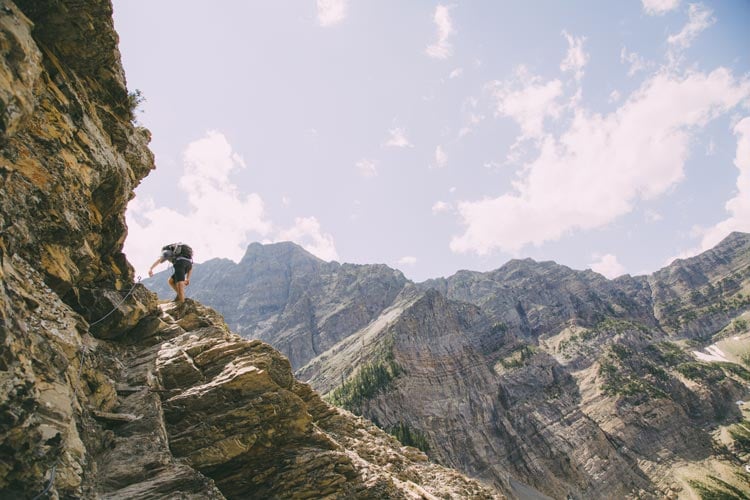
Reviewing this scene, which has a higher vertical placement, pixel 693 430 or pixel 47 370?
pixel 47 370

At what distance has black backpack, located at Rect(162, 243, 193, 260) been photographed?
73.4ft

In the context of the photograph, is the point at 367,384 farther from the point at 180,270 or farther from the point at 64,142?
the point at 64,142

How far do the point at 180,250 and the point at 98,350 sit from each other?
833 cm

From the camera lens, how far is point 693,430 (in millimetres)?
144875

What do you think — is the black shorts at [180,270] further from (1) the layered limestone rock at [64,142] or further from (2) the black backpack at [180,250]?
(1) the layered limestone rock at [64,142]

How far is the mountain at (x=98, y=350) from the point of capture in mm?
8969

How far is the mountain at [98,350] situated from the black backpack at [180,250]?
2.72 meters

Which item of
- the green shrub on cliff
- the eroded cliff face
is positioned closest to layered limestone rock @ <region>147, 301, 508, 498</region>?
the eroded cliff face

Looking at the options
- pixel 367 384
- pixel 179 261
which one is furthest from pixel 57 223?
pixel 367 384

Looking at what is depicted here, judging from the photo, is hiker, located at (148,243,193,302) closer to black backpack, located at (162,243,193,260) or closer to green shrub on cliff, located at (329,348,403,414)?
black backpack, located at (162,243,193,260)

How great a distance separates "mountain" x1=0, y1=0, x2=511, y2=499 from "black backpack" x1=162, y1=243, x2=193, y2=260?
2725 millimetres

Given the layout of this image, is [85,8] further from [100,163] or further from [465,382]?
[465,382]

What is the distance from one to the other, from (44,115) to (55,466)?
34.6 feet

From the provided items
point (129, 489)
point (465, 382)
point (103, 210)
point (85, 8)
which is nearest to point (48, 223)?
point (103, 210)
